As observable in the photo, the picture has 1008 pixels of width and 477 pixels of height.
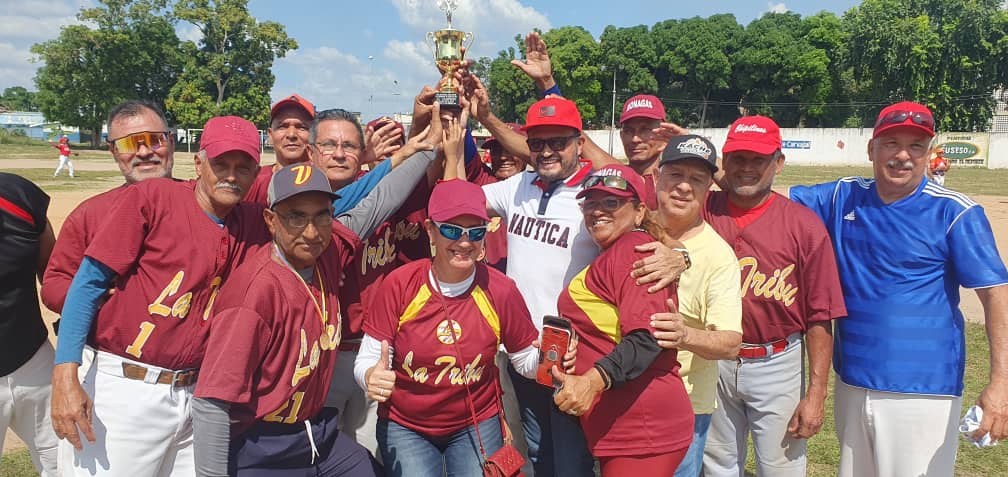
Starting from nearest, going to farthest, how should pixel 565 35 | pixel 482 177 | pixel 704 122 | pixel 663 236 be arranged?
pixel 663 236
pixel 482 177
pixel 704 122
pixel 565 35

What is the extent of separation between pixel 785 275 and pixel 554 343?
1702 millimetres

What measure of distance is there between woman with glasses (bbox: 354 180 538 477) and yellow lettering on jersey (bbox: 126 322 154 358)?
104 centimetres

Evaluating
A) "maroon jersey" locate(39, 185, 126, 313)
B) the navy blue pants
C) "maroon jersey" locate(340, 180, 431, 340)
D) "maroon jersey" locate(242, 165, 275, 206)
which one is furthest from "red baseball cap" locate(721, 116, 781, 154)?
"maroon jersey" locate(39, 185, 126, 313)

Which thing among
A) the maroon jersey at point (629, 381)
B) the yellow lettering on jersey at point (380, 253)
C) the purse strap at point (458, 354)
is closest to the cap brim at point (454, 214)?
the purse strap at point (458, 354)

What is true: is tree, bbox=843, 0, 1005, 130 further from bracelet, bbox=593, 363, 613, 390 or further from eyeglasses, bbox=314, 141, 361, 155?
bracelet, bbox=593, 363, 613, 390

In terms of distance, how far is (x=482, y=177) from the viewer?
546 cm

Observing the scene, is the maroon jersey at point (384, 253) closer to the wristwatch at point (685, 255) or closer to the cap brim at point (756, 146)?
the wristwatch at point (685, 255)

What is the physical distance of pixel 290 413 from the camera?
10.6ft

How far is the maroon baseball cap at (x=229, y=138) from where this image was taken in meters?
3.25

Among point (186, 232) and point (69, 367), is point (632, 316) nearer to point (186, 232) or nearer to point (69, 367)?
point (186, 232)

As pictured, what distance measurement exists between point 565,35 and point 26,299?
74423 mm

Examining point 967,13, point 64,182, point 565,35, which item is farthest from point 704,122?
point 64,182

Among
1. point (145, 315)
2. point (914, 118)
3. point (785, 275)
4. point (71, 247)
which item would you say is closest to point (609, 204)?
point (785, 275)

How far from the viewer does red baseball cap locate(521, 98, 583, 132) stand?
13.5ft
